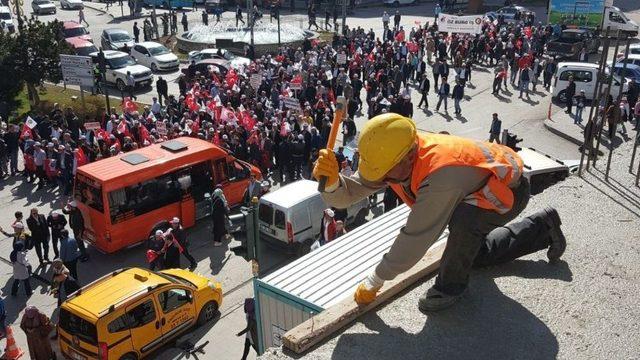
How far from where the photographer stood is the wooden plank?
4.90m

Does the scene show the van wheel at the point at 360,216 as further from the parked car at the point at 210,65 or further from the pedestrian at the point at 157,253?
the parked car at the point at 210,65

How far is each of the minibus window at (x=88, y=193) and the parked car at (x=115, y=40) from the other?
2190 centimetres

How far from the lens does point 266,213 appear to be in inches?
547

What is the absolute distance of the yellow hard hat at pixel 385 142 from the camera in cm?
479

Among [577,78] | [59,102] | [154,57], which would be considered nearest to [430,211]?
[577,78]

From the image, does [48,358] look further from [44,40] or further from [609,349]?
[44,40]

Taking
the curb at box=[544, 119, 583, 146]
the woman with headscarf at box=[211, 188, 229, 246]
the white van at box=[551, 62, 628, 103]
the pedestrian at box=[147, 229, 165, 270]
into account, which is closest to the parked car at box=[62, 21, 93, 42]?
the white van at box=[551, 62, 628, 103]

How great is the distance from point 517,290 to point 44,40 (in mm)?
Result: 23367

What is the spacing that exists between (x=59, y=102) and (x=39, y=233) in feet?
45.4

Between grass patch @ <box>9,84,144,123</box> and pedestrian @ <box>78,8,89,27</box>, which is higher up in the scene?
pedestrian @ <box>78,8,89,27</box>

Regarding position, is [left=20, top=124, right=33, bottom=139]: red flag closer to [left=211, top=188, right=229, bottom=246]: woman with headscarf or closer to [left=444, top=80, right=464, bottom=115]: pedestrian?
[left=211, top=188, right=229, bottom=246]: woman with headscarf

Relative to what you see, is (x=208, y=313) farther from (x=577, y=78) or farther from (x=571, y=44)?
(x=571, y=44)

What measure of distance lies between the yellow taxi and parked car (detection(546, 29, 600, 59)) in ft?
88.8

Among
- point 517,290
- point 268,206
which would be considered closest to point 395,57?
point 268,206
